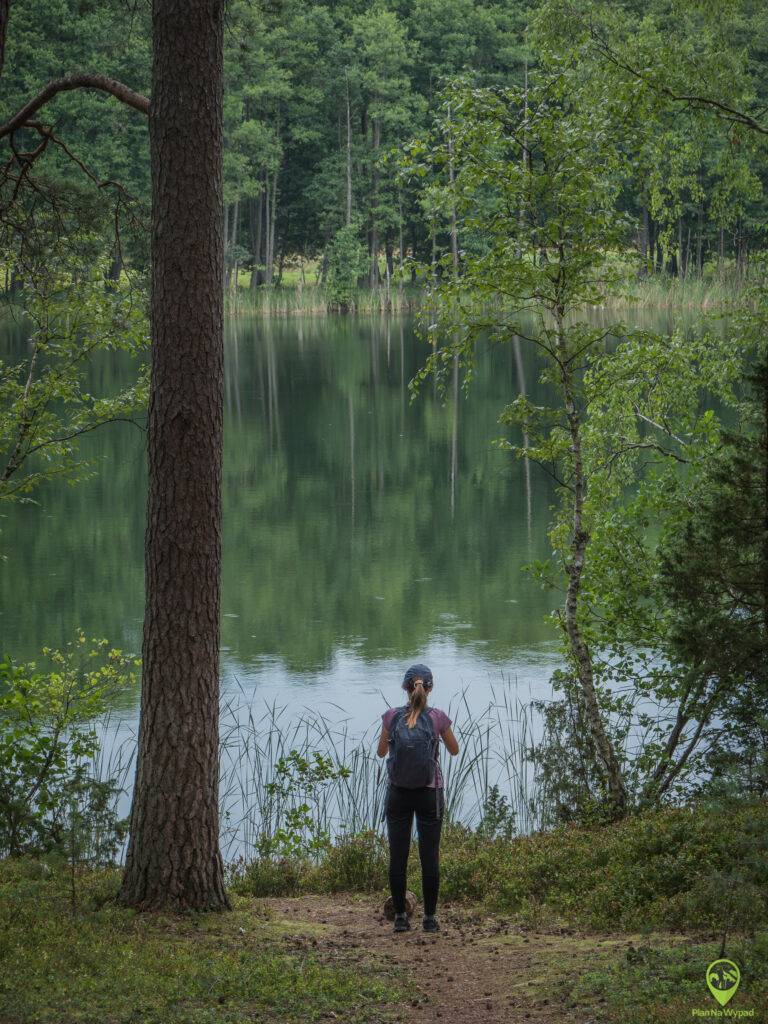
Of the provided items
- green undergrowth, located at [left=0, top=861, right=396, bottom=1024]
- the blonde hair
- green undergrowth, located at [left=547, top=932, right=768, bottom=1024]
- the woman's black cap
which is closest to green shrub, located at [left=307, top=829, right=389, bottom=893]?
green undergrowth, located at [left=0, top=861, right=396, bottom=1024]

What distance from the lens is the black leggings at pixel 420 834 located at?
6.27m

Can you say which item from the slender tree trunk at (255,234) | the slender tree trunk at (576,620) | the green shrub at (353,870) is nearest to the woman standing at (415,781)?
the green shrub at (353,870)

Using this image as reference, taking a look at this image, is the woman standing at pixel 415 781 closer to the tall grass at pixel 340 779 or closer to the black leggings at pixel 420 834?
the black leggings at pixel 420 834

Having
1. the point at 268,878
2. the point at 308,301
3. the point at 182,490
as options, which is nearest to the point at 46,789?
the point at 268,878

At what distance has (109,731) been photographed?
10906 millimetres

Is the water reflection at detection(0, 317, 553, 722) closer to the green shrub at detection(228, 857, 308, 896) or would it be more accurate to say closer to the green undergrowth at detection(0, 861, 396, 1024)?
the green shrub at detection(228, 857, 308, 896)

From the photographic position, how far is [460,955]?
575 centimetres

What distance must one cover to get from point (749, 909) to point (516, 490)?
61.4 feet

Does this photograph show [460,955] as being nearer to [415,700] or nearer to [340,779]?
[415,700]

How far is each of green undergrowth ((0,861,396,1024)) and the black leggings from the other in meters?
0.64

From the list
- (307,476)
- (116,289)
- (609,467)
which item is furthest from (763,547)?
(307,476)

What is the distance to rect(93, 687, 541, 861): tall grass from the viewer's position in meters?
8.91

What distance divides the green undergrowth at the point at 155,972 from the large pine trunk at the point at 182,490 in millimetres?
433

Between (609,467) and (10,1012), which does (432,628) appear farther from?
(10,1012)
